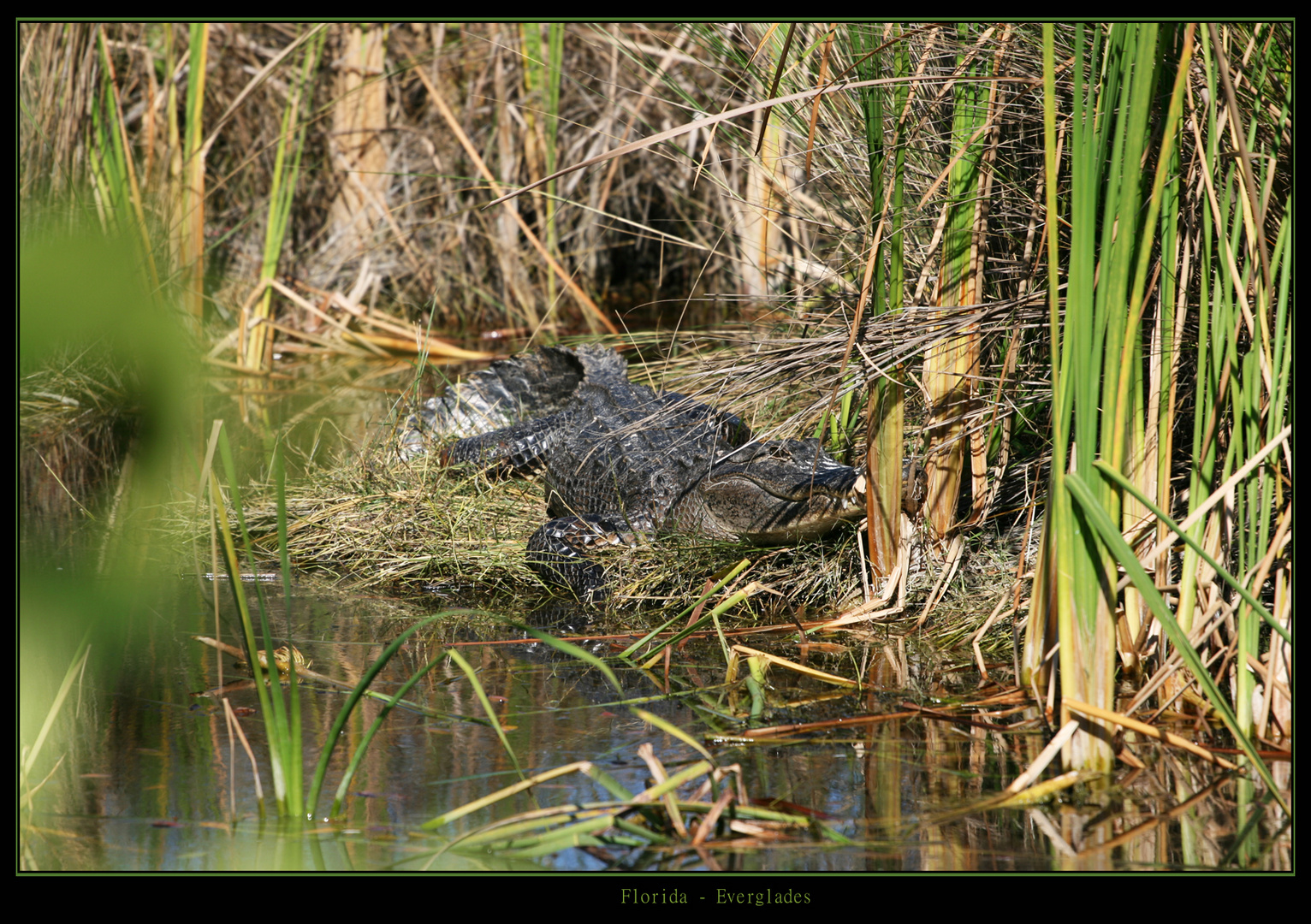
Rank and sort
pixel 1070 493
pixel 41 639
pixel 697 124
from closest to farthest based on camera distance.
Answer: pixel 41 639, pixel 1070 493, pixel 697 124

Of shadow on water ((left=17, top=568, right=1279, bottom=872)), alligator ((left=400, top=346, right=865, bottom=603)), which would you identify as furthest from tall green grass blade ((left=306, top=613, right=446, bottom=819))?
alligator ((left=400, top=346, right=865, bottom=603))

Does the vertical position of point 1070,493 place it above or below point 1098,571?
above

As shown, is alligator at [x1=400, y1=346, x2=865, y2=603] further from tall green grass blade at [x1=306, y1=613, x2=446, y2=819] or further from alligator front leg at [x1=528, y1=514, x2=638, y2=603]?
tall green grass blade at [x1=306, y1=613, x2=446, y2=819]

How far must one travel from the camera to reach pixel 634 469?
3877 millimetres

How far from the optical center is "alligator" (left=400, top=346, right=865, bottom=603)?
316 centimetres

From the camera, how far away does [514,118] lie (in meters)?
7.77

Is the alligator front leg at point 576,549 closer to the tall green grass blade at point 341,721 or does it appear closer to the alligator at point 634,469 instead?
the alligator at point 634,469

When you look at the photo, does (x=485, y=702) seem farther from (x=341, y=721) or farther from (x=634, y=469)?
(x=634, y=469)

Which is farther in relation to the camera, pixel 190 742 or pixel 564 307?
pixel 564 307

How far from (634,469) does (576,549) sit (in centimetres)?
47

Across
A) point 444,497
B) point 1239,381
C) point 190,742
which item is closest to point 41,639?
point 190,742

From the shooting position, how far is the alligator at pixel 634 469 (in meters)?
3.16

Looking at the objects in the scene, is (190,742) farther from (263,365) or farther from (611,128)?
(611,128)

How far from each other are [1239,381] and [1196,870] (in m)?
1.03
